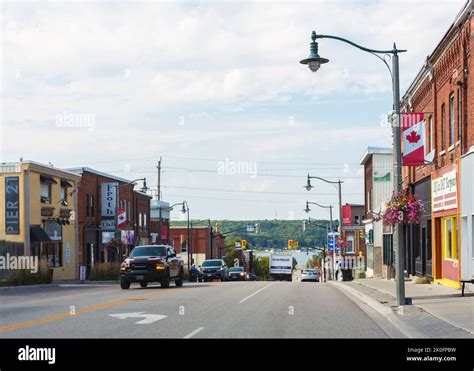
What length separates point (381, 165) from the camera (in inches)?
2288

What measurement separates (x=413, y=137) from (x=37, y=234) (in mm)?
31982

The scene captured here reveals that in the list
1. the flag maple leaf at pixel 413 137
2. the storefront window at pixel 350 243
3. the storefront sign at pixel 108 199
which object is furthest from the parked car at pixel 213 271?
the storefront window at pixel 350 243

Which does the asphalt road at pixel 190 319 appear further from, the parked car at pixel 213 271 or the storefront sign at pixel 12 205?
the parked car at pixel 213 271

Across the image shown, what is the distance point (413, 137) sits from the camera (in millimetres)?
23000

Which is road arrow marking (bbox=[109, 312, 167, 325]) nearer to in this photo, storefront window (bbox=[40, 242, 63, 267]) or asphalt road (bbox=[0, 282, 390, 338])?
asphalt road (bbox=[0, 282, 390, 338])

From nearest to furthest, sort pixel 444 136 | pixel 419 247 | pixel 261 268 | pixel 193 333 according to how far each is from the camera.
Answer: pixel 193 333 < pixel 444 136 < pixel 419 247 < pixel 261 268

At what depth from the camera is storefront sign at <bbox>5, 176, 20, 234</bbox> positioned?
157ft

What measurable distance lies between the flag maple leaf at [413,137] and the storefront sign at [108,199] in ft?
140

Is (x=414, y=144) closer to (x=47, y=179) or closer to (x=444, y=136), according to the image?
(x=444, y=136)

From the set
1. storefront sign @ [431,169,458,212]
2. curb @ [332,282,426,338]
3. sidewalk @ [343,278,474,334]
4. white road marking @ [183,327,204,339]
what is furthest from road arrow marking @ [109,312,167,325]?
storefront sign @ [431,169,458,212]

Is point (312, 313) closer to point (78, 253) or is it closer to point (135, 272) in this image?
point (135, 272)

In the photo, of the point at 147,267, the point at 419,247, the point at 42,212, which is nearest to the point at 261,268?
the point at 42,212

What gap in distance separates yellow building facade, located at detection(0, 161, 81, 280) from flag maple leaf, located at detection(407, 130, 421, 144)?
27253mm
